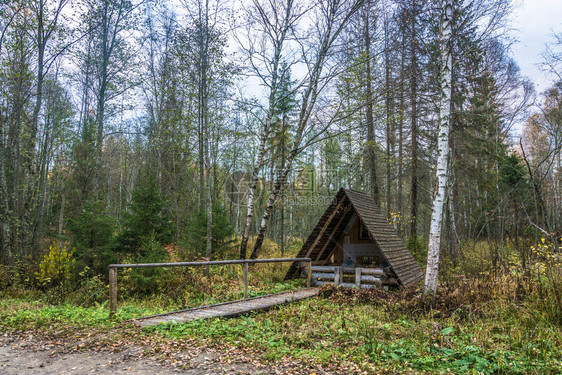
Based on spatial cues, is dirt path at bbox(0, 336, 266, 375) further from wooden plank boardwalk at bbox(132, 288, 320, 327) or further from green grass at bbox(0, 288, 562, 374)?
wooden plank boardwalk at bbox(132, 288, 320, 327)

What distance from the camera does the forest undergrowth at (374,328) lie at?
13.7ft

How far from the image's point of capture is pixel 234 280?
11133mm

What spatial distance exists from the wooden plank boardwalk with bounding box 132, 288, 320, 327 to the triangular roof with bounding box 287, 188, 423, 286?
7.36 ft

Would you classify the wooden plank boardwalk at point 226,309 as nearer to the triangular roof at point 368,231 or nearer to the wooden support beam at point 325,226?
the wooden support beam at point 325,226

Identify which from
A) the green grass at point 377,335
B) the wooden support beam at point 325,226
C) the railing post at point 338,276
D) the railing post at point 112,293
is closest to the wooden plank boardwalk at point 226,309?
the green grass at point 377,335

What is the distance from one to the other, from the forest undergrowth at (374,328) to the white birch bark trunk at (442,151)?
686 mm

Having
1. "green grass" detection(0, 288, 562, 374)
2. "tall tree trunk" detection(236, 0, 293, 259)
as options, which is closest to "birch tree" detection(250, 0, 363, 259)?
"tall tree trunk" detection(236, 0, 293, 259)

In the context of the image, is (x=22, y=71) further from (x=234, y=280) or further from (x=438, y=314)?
(x=438, y=314)

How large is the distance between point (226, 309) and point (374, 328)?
3058 mm

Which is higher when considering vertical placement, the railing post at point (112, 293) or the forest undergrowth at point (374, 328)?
the railing post at point (112, 293)

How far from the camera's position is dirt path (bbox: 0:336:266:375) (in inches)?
158

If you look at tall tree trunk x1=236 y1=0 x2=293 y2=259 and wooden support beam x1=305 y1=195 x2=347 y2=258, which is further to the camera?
tall tree trunk x1=236 y1=0 x2=293 y2=259

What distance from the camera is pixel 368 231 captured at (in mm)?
9719

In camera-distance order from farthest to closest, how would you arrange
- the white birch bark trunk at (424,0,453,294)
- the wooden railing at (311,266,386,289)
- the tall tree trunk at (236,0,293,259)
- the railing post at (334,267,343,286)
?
the tall tree trunk at (236,0,293,259)
the railing post at (334,267,343,286)
the wooden railing at (311,266,386,289)
the white birch bark trunk at (424,0,453,294)
